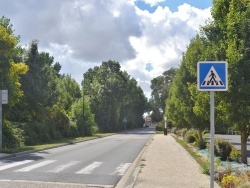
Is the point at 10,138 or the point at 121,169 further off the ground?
the point at 10,138

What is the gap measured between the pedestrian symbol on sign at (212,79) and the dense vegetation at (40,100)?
1885 cm

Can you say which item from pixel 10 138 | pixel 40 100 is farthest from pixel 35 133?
pixel 40 100

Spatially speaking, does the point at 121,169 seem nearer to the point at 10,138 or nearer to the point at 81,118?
the point at 10,138

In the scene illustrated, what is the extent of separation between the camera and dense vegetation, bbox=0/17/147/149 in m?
25.4

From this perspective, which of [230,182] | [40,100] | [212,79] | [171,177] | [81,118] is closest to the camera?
[212,79]

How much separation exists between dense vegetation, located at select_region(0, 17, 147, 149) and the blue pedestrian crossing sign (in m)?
18.8

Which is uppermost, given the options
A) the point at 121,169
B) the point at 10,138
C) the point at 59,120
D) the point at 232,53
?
the point at 232,53

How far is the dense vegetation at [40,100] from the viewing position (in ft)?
83.4

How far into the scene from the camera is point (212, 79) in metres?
7.22

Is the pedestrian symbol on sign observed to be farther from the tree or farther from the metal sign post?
the tree

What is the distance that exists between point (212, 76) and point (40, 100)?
3228 centimetres

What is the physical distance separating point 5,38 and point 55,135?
1526 cm

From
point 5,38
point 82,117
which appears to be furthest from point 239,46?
point 82,117

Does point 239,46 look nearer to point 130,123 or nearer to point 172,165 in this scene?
point 172,165
